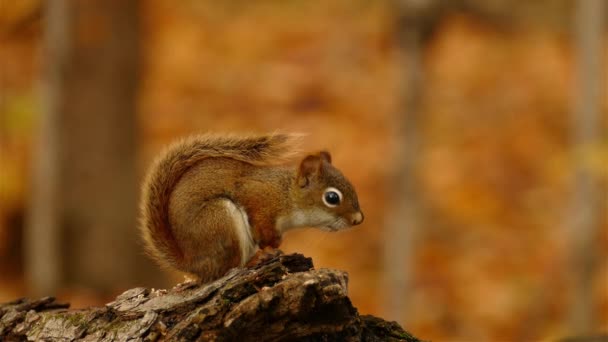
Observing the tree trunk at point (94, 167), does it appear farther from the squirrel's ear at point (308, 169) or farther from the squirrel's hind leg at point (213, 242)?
the squirrel's hind leg at point (213, 242)

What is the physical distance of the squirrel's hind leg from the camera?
9.71 ft

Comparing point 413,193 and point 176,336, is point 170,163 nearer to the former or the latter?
point 176,336

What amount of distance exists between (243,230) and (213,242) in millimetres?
119

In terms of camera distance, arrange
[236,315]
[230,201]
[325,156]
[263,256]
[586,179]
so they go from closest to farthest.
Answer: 1. [236,315]
2. [263,256]
3. [230,201]
4. [325,156]
5. [586,179]

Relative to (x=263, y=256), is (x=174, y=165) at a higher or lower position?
higher

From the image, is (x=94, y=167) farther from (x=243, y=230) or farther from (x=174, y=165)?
(x=243, y=230)

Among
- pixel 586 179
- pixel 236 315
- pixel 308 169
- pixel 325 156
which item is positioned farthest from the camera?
pixel 586 179

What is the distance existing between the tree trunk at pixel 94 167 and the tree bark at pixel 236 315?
5.63 metres

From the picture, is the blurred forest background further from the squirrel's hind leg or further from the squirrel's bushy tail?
the squirrel's hind leg

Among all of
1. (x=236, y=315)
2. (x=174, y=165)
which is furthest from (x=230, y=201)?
(x=236, y=315)

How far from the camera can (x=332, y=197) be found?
10.9 feet

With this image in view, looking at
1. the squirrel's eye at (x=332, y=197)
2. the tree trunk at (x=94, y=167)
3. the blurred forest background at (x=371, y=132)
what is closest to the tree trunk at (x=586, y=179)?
the blurred forest background at (x=371, y=132)

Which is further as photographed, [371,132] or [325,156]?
[371,132]

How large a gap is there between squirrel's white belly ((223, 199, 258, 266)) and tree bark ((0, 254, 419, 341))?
18cm
